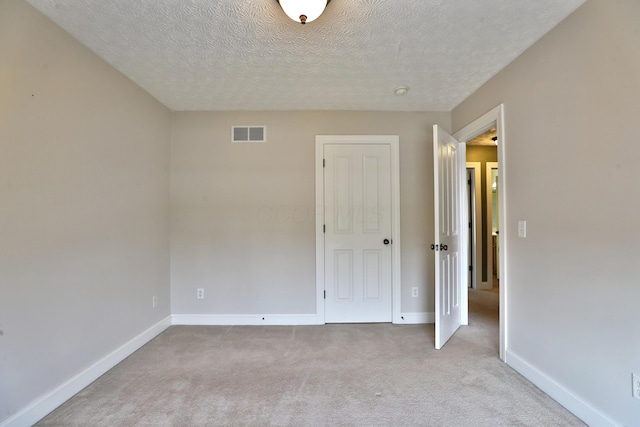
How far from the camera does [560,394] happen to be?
175cm

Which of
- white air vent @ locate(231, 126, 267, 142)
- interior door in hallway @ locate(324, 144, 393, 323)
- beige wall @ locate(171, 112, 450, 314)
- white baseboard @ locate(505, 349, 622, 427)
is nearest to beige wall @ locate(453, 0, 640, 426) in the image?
white baseboard @ locate(505, 349, 622, 427)

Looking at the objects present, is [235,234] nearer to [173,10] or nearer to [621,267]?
[173,10]

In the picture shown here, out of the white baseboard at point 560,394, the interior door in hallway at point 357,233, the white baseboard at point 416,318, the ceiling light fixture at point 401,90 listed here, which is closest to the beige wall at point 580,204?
the white baseboard at point 560,394

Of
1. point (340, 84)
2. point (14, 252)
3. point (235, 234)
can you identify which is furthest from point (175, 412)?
point (340, 84)

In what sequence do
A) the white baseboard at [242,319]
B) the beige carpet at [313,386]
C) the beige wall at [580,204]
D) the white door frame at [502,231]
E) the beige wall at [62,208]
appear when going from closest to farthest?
1. the beige wall at [580,204]
2. the beige wall at [62,208]
3. the beige carpet at [313,386]
4. the white door frame at [502,231]
5. the white baseboard at [242,319]

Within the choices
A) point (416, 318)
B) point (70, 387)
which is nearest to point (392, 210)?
point (416, 318)

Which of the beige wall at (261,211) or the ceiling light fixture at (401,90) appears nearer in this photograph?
the ceiling light fixture at (401,90)

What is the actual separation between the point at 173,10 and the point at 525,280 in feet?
9.83

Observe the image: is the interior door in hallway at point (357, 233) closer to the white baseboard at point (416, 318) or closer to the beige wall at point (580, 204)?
the white baseboard at point (416, 318)

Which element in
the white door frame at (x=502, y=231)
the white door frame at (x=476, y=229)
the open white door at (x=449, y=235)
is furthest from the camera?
the white door frame at (x=476, y=229)

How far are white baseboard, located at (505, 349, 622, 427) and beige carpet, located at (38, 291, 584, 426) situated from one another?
5 cm

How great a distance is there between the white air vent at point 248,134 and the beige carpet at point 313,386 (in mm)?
2146

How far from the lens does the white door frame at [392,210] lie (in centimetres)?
Result: 312

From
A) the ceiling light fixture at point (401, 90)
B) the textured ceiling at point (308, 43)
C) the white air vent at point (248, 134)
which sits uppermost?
the textured ceiling at point (308, 43)
